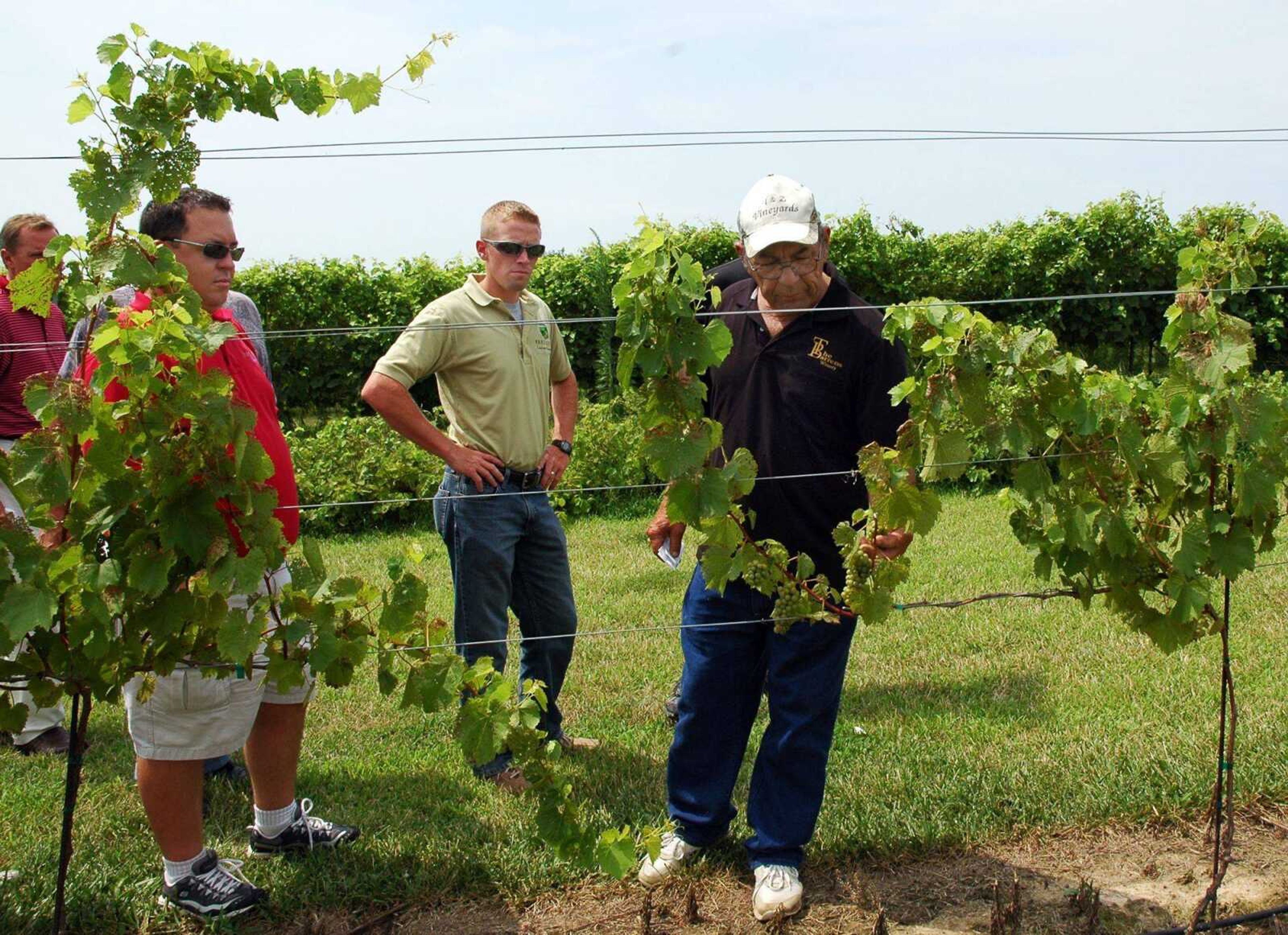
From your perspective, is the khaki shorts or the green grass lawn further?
the green grass lawn

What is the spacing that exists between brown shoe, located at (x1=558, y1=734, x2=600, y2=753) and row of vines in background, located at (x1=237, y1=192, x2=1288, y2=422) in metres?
6.90

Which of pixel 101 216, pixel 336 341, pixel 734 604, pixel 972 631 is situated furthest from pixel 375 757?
pixel 336 341

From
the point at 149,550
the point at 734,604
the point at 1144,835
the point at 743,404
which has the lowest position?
the point at 1144,835

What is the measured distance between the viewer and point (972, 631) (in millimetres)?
5852

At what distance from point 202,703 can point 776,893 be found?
1.65 meters

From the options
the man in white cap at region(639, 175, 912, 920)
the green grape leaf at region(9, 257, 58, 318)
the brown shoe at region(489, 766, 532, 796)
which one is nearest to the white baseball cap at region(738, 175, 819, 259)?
the man in white cap at region(639, 175, 912, 920)

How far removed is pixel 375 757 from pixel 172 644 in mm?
1857

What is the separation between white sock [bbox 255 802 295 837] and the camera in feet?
12.1

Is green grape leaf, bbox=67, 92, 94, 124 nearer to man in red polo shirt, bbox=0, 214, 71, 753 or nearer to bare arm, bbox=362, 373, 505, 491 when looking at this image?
bare arm, bbox=362, 373, 505, 491

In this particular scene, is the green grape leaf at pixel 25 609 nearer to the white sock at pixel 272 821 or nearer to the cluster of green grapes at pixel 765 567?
the white sock at pixel 272 821

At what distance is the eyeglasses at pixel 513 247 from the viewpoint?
427cm

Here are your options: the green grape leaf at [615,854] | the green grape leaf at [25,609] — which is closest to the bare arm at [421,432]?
the green grape leaf at [615,854]

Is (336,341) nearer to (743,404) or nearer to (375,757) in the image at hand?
(375,757)

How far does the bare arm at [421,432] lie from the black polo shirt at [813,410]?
111 cm
